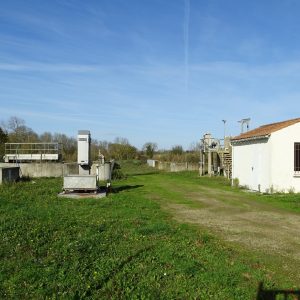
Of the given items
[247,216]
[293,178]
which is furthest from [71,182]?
[293,178]

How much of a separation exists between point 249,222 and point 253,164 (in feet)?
35.6

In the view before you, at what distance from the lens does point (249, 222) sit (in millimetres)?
11961

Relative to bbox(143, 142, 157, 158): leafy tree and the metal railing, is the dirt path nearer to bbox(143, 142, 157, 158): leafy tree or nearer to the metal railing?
the metal railing

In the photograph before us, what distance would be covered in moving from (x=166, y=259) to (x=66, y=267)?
1.76 metres

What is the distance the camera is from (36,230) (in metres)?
9.52

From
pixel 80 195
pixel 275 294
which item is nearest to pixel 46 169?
pixel 80 195

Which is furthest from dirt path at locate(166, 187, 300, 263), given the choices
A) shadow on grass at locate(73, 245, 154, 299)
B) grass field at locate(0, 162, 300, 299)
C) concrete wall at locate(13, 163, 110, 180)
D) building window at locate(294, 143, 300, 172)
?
concrete wall at locate(13, 163, 110, 180)

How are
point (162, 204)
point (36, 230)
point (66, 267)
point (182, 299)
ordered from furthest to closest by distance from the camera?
point (162, 204)
point (36, 230)
point (66, 267)
point (182, 299)

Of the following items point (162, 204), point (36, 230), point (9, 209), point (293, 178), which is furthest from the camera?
point (293, 178)

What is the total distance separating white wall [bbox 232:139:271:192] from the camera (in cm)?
2058

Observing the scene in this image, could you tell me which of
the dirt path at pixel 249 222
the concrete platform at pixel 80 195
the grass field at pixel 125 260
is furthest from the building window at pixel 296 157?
→ the grass field at pixel 125 260

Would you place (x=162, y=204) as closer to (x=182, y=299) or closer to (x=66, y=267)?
(x=66, y=267)

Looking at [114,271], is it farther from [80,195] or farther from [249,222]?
[80,195]

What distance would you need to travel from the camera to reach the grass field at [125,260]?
595 cm
